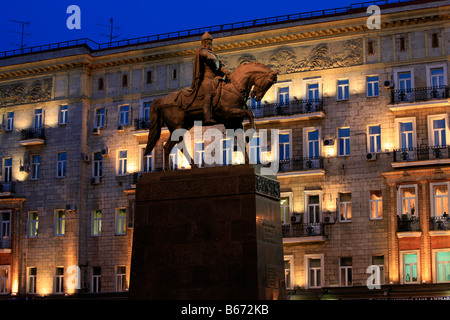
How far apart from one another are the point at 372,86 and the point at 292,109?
377cm

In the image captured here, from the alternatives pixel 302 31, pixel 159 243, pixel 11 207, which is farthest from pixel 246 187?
pixel 11 207

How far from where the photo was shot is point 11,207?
46.4 meters

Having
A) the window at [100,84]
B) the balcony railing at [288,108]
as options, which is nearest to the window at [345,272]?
the balcony railing at [288,108]

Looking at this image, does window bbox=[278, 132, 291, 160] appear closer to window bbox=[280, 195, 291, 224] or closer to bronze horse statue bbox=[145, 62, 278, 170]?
window bbox=[280, 195, 291, 224]

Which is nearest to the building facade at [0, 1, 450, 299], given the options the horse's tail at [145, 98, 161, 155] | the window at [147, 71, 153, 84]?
the window at [147, 71, 153, 84]

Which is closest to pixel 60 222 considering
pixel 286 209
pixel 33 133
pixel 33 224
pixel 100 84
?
pixel 33 224

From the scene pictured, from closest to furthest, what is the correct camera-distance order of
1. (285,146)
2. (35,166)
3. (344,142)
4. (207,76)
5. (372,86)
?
(207,76) < (372,86) < (344,142) < (285,146) < (35,166)

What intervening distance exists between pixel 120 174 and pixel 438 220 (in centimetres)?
1593

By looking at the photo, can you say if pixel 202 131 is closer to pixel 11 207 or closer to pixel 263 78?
pixel 11 207

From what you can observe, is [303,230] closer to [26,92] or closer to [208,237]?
[26,92]

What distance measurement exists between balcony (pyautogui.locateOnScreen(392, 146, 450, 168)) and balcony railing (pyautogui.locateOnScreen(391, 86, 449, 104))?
216 cm

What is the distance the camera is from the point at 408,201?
38.3 meters

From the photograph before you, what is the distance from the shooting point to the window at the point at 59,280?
4391 centimetres
